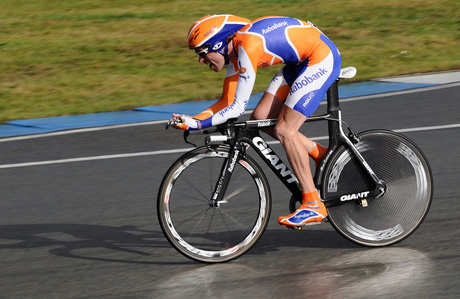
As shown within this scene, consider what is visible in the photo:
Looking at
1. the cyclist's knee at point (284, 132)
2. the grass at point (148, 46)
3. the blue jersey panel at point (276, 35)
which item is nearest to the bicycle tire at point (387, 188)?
the cyclist's knee at point (284, 132)

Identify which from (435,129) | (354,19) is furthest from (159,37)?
(435,129)

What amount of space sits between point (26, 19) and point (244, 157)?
56.0 ft

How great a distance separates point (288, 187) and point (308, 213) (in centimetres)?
26

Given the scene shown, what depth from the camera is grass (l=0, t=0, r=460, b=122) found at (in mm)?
13719

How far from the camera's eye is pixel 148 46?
57.3 ft

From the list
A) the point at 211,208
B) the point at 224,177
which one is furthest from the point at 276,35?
the point at 211,208

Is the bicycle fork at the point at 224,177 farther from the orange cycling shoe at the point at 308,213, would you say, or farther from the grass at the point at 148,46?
the grass at the point at 148,46

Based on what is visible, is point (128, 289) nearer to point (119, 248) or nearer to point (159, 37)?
point (119, 248)

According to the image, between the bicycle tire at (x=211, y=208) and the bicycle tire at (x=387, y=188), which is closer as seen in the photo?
the bicycle tire at (x=211, y=208)

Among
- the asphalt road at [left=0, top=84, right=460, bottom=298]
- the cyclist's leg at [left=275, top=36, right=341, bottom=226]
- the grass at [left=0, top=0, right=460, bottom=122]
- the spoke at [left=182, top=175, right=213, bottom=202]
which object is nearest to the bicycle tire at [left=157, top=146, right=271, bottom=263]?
the spoke at [left=182, top=175, right=213, bottom=202]

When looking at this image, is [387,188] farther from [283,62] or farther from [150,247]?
[150,247]

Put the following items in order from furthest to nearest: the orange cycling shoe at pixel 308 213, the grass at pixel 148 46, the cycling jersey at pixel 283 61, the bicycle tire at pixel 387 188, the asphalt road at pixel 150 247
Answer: the grass at pixel 148 46, the bicycle tire at pixel 387 188, the orange cycling shoe at pixel 308 213, the cycling jersey at pixel 283 61, the asphalt road at pixel 150 247

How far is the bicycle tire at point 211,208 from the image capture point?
5.64 metres

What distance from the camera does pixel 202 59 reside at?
18.6ft
